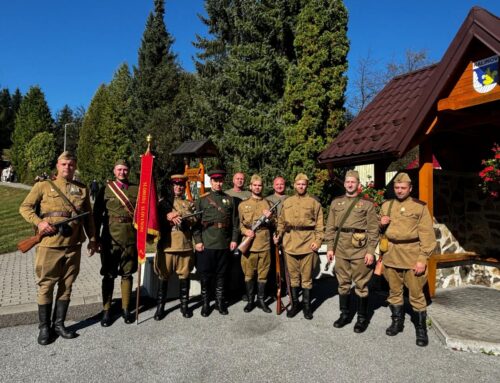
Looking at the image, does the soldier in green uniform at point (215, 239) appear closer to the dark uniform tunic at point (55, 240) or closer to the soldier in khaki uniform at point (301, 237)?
the soldier in khaki uniform at point (301, 237)

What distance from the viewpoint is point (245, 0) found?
16891mm

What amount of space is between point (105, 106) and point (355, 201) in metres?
29.1

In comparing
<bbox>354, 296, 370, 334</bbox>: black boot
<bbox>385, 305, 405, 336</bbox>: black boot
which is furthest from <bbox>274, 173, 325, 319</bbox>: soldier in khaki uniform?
<bbox>385, 305, 405, 336</bbox>: black boot

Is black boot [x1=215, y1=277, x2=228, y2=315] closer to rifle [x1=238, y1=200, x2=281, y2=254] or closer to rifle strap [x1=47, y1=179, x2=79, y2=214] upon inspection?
rifle [x1=238, y1=200, x2=281, y2=254]

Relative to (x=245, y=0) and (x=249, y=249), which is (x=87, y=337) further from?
(x=245, y=0)

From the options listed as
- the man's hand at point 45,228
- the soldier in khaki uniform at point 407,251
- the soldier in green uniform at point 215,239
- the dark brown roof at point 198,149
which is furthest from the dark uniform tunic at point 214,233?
the dark brown roof at point 198,149

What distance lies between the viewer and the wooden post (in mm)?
5703

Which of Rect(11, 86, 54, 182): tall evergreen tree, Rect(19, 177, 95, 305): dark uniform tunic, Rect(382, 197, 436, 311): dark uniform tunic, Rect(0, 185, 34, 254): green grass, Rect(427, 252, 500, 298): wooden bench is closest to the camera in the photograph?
Rect(19, 177, 95, 305): dark uniform tunic

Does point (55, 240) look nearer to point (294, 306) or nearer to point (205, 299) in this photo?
point (205, 299)

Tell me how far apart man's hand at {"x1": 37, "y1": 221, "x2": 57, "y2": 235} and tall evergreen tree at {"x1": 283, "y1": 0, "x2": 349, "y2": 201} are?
28.9 feet

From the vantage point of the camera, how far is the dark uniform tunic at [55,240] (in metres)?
Result: 4.33

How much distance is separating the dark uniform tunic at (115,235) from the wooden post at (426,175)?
13.7 feet

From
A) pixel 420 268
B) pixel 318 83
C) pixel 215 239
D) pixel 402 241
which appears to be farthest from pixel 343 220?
pixel 318 83

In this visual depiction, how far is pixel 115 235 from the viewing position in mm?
4879
